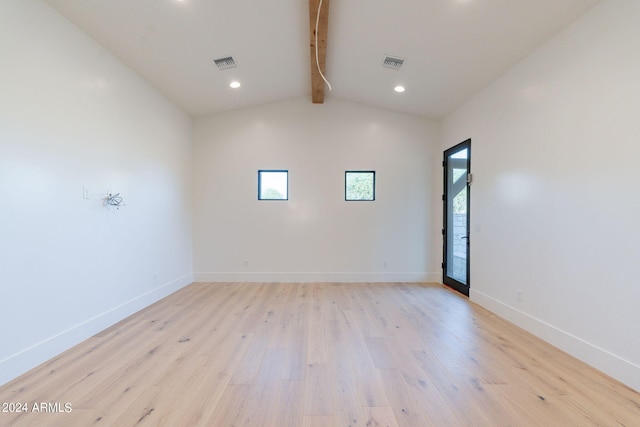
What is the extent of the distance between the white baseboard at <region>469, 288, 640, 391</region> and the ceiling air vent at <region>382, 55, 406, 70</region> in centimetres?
325

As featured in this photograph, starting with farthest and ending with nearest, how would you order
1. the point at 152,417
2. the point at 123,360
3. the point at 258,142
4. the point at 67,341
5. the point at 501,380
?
the point at 258,142 → the point at 67,341 → the point at 123,360 → the point at 501,380 → the point at 152,417

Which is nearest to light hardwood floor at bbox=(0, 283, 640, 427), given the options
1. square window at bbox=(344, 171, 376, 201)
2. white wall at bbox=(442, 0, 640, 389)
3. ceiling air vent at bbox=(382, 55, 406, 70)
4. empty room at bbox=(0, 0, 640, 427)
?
empty room at bbox=(0, 0, 640, 427)

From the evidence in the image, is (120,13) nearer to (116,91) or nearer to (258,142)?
(116,91)

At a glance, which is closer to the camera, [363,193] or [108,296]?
[108,296]

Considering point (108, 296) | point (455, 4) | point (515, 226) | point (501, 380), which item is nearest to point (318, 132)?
point (455, 4)

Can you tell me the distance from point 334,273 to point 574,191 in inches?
138

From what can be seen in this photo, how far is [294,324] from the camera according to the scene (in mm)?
3014

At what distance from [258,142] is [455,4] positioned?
352cm

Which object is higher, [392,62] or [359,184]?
[392,62]

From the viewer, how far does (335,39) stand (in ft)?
10.7

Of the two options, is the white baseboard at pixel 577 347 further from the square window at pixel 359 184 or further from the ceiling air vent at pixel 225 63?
the ceiling air vent at pixel 225 63

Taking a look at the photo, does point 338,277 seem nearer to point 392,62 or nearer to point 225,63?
point 392,62

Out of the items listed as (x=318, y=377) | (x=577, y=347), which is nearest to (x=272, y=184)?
(x=318, y=377)

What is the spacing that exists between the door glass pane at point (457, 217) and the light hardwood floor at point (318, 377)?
1.20 metres
